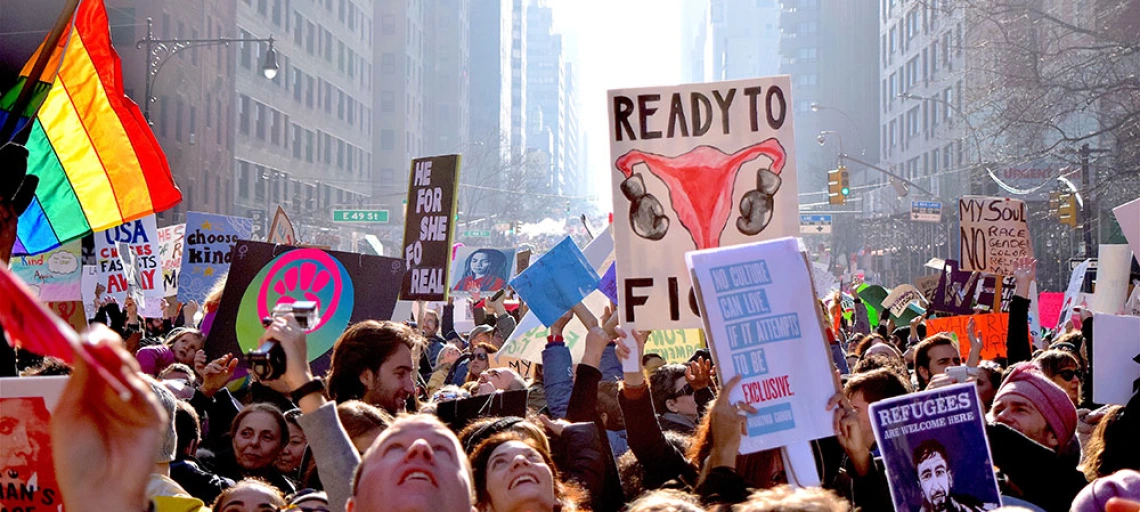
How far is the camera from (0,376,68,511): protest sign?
3346mm

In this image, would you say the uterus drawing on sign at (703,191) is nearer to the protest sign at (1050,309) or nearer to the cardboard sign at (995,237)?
the cardboard sign at (995,237)

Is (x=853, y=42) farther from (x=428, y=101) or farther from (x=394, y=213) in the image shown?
(x=394, y=213)

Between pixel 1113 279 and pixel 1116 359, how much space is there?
7.07 metres

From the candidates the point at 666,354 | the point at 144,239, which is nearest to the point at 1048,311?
the point at 666,354

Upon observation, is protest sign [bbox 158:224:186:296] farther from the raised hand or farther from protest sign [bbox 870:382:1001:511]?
the raised hand

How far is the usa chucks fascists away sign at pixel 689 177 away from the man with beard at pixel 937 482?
236 centimetres

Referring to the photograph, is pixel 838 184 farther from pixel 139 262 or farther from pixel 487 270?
pixel 139 262

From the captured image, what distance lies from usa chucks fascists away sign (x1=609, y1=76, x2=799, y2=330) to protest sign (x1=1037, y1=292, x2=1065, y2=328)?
38.9ft

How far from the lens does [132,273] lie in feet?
49.6

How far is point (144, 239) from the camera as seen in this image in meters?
14.4

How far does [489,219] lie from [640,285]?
316ft

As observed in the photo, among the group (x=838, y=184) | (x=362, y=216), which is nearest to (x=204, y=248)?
(x=838, y=184)

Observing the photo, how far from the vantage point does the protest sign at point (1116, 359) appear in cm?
595

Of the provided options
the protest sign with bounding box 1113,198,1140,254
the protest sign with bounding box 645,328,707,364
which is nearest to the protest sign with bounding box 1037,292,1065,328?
the protest sign with bounding box 645,328,707,364
